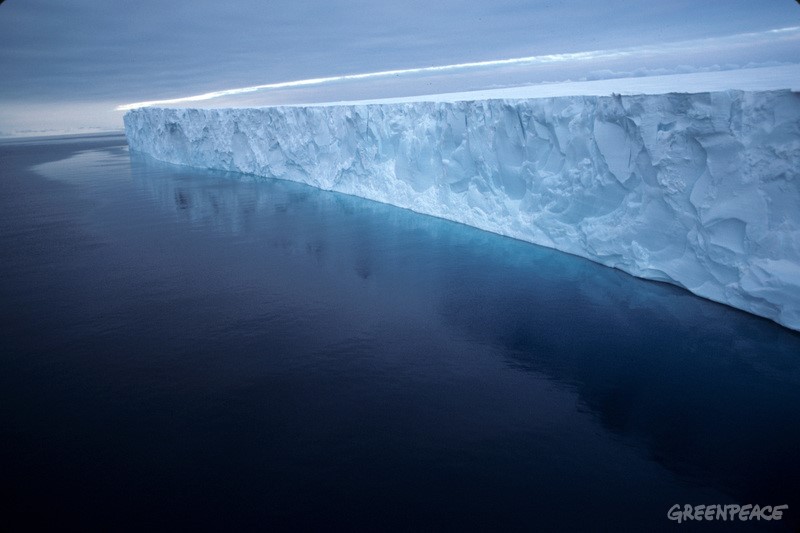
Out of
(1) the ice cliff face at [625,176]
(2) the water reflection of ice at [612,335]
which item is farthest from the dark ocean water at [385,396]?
(1) the ice cliff face at [625,176]

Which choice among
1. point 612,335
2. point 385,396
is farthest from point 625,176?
point 385,396

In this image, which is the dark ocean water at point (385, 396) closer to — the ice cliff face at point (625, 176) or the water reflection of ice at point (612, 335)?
the water reflection of ice at point (612, 335)

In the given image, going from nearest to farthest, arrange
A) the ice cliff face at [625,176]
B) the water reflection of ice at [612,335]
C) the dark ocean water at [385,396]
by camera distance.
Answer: the dark ocean water at [385,396]
the water reflection of ice at [612,335]
the ice cliff face at [625,176]

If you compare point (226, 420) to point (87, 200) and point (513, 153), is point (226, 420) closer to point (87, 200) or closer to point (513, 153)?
point (513, 153)

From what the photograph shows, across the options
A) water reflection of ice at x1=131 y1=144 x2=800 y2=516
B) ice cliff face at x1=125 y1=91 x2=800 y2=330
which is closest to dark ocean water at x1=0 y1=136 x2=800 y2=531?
water reflection of ice at x1=131 y1=144 x2=800 y2=516

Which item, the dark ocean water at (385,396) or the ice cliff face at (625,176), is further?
the ice cliff face at (625,176)

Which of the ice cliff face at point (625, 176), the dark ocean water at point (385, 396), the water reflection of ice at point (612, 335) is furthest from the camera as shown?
the ice cliff face at point (625, 176)

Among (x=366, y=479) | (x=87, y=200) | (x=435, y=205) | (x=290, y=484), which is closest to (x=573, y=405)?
(x=366, y=479)

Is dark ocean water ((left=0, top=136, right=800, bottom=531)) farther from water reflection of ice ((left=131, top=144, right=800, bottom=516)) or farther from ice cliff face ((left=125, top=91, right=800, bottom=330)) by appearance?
ice cliff face ((left=125, top=91, right=800, bottom=330))
